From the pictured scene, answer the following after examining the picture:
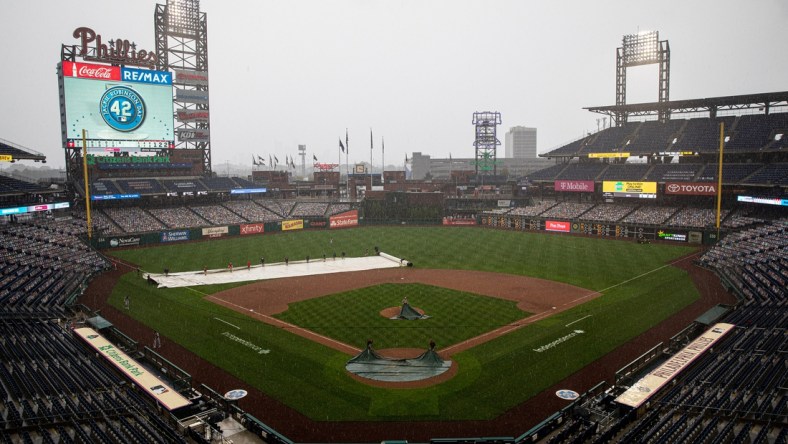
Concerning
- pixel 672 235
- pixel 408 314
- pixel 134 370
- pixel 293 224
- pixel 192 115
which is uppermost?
pixel 192 115

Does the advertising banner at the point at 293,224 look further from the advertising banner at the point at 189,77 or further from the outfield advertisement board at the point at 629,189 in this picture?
the outfield advertisement board at the point at 629,189

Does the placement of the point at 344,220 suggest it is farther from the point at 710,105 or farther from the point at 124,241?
the point at 710,105

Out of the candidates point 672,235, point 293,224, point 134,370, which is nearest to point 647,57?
point 672,235

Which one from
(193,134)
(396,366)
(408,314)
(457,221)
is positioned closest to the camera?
(396,366)

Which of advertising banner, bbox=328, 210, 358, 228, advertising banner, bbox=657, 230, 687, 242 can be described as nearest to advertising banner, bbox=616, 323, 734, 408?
advertising banner, bbox=657, 230, 687, 242

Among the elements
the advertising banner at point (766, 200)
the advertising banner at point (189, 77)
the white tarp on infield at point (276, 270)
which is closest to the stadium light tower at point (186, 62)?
the advertising banner at point (189, 77)

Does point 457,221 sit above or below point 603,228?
below

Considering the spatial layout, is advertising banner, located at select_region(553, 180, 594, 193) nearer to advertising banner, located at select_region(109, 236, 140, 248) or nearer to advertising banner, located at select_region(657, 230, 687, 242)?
advertising banner, located at select_region(657, 230, 687, 242)
